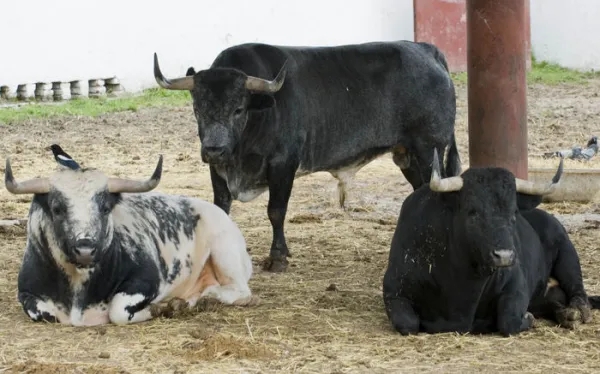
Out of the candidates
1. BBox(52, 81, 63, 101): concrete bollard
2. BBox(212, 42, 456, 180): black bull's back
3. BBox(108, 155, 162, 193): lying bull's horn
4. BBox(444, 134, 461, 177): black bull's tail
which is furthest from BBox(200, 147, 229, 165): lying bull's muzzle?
BBox(52, 81, 63, 101): concrete bollard

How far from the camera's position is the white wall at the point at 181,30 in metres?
17.7

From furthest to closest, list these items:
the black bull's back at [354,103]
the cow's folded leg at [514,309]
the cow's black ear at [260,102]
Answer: the black bull's back at [354,103] < the cow's black ear at [260,102] < the cow's folded leg at [514,309]

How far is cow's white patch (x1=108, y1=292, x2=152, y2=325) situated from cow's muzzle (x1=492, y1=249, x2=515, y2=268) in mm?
2065

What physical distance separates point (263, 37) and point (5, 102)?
4530 millimetres

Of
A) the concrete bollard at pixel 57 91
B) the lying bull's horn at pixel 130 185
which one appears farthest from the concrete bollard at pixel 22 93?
the lying bull's horn at pixel 130 185

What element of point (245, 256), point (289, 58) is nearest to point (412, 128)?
point (289, 58)

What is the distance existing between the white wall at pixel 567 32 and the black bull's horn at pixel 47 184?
16415 millimetres

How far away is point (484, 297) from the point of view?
689 cm

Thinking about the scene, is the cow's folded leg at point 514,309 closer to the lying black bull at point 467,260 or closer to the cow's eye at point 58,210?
the lying black bull at point 467,260

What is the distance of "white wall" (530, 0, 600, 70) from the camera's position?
881 inches

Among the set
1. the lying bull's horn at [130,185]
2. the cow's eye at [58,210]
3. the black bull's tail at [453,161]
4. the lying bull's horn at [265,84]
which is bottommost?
the black bull's tail at [453,161]

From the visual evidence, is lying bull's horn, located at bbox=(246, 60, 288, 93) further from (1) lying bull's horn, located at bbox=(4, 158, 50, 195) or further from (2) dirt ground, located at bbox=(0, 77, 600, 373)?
(1) lying bull's horn, located at bbox=(4, 158, 50, 195)

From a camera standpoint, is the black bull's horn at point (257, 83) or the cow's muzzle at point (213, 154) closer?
the cow's muzzle at point (213, 154)

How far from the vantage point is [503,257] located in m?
6.34
